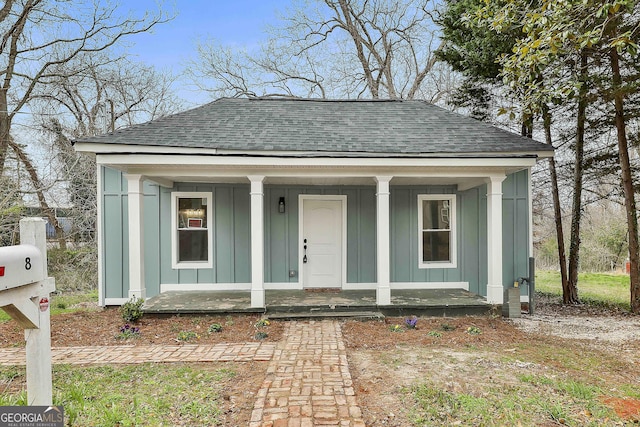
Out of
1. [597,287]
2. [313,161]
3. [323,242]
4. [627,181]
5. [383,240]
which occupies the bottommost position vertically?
[597,287]

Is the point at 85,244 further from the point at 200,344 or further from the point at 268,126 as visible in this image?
the point at 200,344

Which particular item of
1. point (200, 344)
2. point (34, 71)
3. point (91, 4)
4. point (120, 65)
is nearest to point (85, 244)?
point (34, 71)

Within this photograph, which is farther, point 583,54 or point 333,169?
point 583,54

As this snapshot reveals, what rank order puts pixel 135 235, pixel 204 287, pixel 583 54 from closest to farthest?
pixel 135 235 < pixel 583 54 < pixel 204 287

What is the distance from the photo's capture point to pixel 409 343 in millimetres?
4652

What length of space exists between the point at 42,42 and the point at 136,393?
12.7 metres

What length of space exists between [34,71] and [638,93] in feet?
54.4

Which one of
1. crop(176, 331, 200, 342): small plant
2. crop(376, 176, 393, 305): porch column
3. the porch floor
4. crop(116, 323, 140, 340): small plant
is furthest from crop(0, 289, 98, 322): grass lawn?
crop(376, 176, 393, 305): porch column

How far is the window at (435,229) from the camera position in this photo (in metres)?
7.41

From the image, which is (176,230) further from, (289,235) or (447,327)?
(447,327)

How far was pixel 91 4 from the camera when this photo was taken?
1070 cm

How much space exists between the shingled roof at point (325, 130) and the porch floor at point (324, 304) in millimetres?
2668

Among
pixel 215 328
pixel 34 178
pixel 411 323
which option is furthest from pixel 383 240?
pixel 34 178

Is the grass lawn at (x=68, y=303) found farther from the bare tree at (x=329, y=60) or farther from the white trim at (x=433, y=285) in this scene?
the bare tree at (x=329, y=60)
